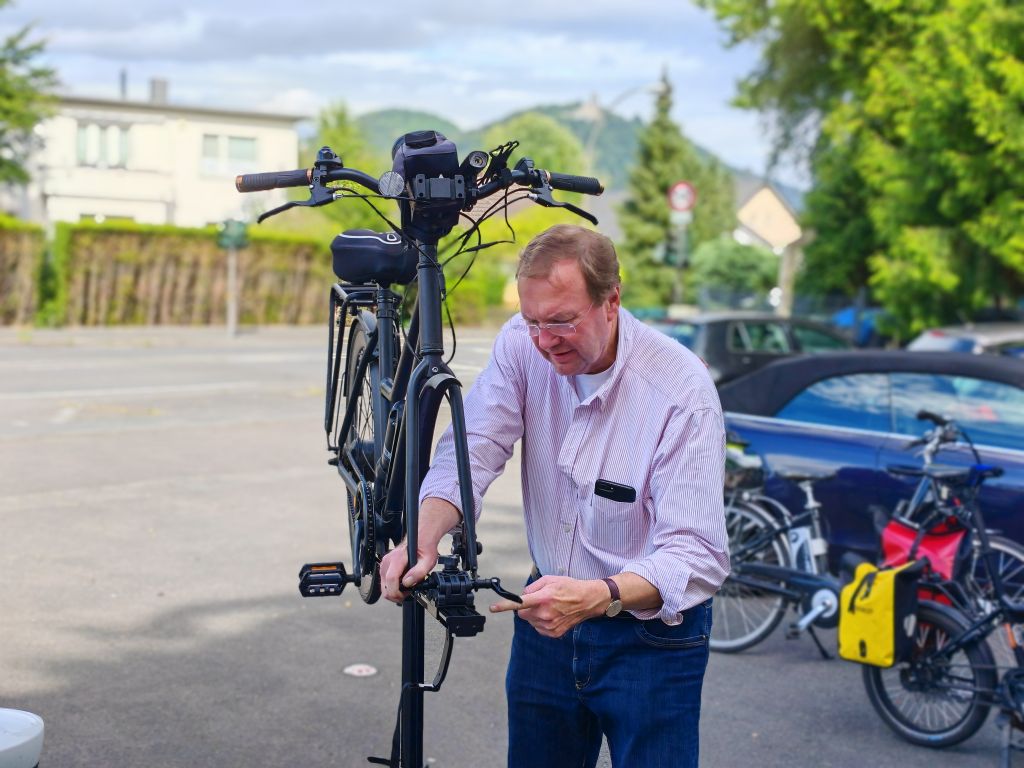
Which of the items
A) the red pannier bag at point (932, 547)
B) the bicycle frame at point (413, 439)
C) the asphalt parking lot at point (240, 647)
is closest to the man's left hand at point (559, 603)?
the bicycle frame at point (413, 439)

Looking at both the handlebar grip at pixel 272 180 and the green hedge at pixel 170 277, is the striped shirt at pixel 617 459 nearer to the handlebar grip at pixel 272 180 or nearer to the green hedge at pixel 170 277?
the handlebar grip at pixel 272 180

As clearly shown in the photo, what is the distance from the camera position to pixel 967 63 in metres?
16.1

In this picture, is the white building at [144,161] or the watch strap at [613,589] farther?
the white building at [144,161]

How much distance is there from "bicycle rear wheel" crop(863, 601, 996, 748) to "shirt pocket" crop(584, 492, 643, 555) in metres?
2.69

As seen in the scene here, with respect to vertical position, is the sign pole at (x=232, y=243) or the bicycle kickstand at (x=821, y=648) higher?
the sign pole at (x=232, y=243)

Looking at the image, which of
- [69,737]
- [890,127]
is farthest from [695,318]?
[69,737]

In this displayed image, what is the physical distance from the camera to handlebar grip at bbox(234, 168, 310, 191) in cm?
298

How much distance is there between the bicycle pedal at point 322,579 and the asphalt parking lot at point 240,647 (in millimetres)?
1285

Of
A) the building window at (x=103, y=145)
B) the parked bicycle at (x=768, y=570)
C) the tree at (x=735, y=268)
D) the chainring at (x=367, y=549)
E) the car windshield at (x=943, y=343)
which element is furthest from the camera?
the building window at (x=103, y=145)

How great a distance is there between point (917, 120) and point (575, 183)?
16220 mm

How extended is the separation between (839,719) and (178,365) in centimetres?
1842

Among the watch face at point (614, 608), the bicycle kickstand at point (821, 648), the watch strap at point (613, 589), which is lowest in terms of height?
the bicycle kickstand at point (821, 648)

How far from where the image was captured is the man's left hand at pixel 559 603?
251 centimetres

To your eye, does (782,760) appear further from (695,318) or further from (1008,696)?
(695,318)
